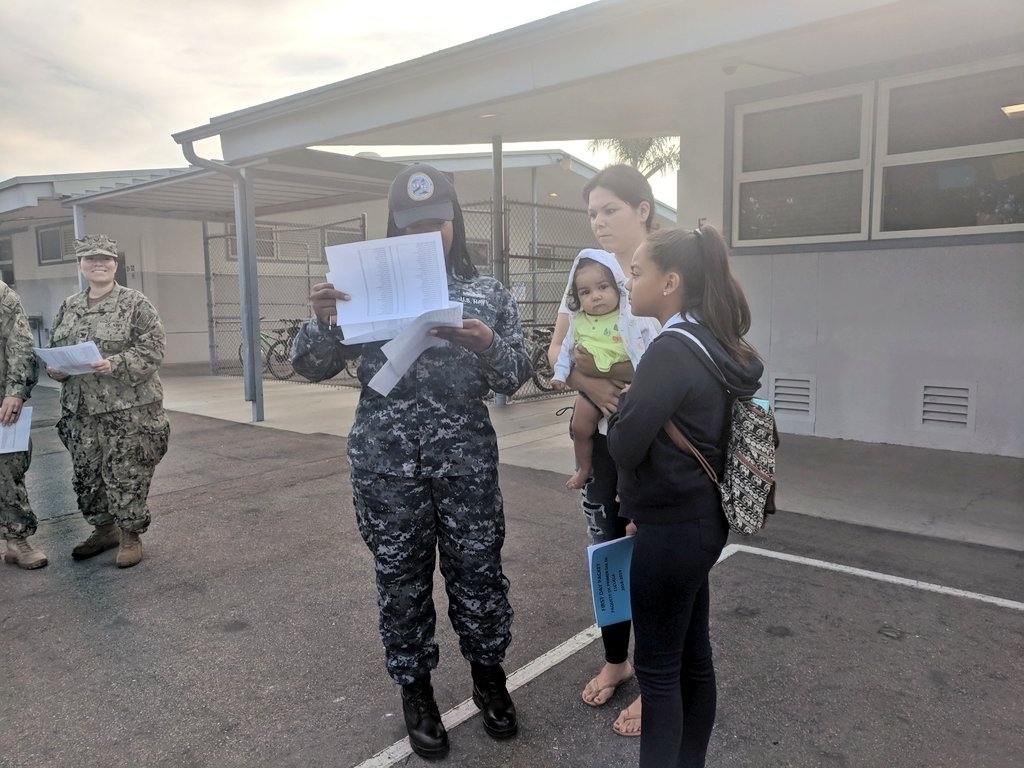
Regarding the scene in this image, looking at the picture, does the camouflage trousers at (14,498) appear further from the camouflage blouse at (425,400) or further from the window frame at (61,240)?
the window frame at (61,240)

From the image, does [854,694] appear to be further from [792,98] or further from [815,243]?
[792,98]

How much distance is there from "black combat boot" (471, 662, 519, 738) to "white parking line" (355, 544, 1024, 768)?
154 millimetres

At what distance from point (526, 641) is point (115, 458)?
247cm

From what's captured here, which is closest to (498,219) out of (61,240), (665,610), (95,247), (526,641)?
(95,247)

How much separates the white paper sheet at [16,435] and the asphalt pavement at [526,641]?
28.0 inches

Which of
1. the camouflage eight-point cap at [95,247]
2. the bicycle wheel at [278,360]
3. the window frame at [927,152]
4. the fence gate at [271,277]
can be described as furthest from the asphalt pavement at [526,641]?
the fence gate at [271,277]

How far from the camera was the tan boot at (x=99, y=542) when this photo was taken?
4168 mm

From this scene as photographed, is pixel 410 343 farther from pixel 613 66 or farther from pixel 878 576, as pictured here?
pixel 613 66

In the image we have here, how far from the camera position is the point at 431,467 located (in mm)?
2238

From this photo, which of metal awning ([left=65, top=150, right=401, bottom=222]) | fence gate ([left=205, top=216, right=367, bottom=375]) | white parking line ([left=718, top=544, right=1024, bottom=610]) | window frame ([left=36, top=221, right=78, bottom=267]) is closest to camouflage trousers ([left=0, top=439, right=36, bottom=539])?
white parking line ([left=718, top=544, right=1024, bottom=610])

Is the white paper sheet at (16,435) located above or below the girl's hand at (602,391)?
below

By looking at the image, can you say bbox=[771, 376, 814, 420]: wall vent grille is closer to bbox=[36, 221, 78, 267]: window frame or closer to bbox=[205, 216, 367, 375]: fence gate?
bbox=[205, 216, 367, 375]: fence gate

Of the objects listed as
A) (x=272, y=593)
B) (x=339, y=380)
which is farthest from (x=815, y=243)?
(x=339, y=380)

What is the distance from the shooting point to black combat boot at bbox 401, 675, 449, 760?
2.31 m
